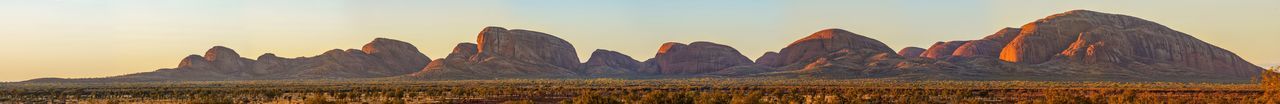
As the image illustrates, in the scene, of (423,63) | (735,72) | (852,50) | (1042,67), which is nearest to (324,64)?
(423,63)

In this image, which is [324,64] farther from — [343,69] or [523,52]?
[523,52]

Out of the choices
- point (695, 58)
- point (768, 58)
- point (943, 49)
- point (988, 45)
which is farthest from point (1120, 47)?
point (695, 58)

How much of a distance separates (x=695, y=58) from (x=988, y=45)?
133 ft

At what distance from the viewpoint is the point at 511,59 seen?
538ft

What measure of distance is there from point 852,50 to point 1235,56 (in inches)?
1856

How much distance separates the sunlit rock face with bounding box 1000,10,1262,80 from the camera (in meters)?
148

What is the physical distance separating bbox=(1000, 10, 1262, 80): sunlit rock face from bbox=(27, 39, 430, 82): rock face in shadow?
83.4m

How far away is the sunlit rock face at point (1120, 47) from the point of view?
484ft

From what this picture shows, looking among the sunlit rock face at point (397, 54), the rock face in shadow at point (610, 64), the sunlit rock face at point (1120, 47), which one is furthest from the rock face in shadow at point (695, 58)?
the sunlit rock face at point (1120, 47)

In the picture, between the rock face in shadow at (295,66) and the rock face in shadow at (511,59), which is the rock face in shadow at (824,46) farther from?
the rock face in shadow at (295,66)

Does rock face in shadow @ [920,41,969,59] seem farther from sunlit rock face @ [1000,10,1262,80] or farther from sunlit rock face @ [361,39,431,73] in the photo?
sunlit rock face @ [361,39,431,73]

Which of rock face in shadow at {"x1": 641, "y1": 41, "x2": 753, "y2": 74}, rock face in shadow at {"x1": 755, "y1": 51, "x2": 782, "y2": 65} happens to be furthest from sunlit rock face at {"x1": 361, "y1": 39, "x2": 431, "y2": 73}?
rock face in shadow at {"x1": 755, "y1": 51, "x2": 782, "y2": 65}

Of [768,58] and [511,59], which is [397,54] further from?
[768,58]

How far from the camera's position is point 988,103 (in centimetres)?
5247
